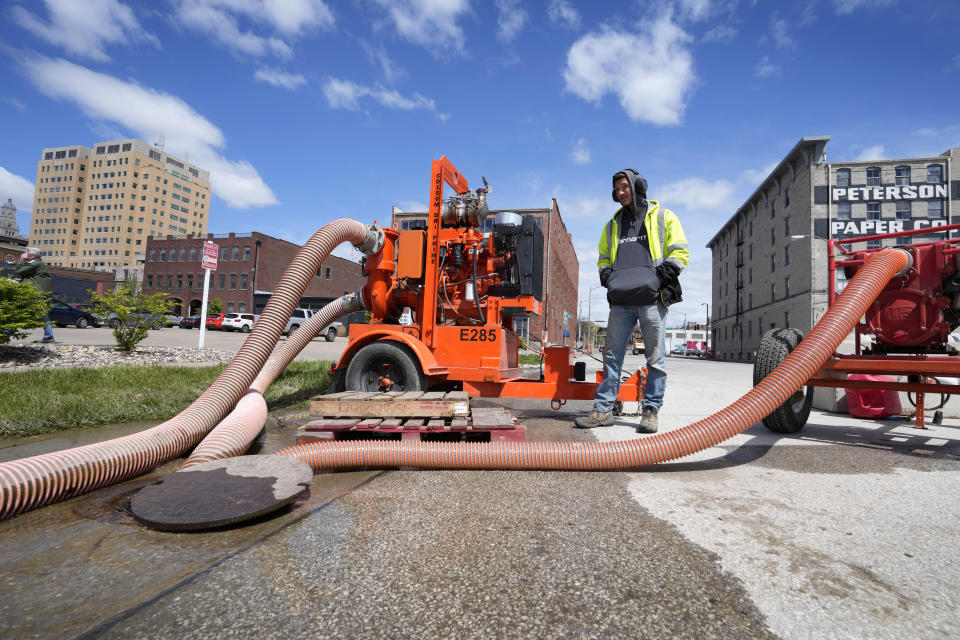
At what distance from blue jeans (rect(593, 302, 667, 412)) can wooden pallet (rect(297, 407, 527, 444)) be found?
4.55 ft

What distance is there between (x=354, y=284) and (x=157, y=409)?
2374 inches

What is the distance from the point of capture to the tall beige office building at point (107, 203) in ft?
393

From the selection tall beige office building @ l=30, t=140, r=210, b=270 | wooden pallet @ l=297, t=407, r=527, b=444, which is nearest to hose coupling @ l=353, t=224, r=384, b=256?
wooden pallet @ l=297, t=407, r=527, b=444

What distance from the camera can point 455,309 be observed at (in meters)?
5.21

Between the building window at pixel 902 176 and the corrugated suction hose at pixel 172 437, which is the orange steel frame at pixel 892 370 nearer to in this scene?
the corrugated suction hose at pixel 172 437

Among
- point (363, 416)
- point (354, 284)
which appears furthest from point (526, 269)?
point (354, 284)

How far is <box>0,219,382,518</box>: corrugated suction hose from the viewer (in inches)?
84.0

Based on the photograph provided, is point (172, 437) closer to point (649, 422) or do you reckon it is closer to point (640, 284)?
point (649, 422)

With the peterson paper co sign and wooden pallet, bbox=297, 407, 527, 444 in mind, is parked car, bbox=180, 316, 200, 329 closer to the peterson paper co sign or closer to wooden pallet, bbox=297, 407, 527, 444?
wooden pallet, bbox=297, 407, 527, 444

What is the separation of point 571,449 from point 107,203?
154 metres

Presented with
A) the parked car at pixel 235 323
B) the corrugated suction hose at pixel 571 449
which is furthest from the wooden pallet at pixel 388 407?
the parked car at pixel 235 323

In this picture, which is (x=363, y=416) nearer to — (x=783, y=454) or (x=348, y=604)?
(x=348, y=604)

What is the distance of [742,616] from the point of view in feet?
4.50

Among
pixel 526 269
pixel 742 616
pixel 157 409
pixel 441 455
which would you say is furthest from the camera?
pixel 526 269
